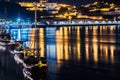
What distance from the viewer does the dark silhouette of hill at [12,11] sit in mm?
123750

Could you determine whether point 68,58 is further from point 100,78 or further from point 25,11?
point 25,11

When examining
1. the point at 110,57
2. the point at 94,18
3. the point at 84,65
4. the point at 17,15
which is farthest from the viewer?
the point at 94,18

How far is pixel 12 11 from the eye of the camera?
124 m

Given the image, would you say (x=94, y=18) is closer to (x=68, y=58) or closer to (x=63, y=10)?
(x=63, y=10)

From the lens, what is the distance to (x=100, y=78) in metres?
22.8

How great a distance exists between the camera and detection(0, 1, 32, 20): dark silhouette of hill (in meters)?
124

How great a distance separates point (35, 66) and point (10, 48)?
1764cm

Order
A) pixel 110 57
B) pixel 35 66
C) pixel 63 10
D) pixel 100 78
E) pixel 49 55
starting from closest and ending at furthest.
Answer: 1. pixel 35 66
2. pixel 100 78
3. pixel 110 57
4. pixel 49 55
5. pixel 63 10

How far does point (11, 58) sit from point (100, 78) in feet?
38.8

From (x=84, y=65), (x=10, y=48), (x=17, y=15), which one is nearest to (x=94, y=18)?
(x=17, y=15)

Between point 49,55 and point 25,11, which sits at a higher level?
point 25,11

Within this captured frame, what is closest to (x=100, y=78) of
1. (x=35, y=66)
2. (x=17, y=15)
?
(x=35, y=66)

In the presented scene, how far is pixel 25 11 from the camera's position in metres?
131

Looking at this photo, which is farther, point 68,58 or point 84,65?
point 68,58
